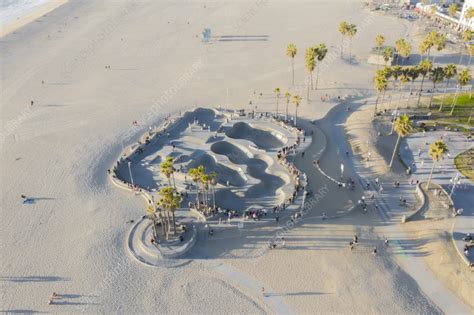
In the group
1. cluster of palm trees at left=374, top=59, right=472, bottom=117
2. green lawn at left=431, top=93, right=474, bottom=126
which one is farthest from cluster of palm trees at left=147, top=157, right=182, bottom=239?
green lawn at left=431, top=93, right=474, bottom=126

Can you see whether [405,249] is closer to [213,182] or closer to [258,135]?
[213,182]

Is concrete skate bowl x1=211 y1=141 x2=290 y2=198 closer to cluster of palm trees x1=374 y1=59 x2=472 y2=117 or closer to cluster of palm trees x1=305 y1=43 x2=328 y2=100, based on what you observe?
cluster of palm trees x1=305 y1=43 x2=328 y2=100

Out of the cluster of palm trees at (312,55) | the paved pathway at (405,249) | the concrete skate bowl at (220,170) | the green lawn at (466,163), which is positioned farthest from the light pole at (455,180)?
the cluster of palm trees at (312,55)

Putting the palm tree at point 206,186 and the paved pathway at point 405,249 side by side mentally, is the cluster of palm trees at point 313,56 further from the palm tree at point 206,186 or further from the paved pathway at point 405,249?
the palm tree at point 206,186

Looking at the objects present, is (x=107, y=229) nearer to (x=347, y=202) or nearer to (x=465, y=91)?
(x=347, y=202)

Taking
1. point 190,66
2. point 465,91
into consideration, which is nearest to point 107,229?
point 190,66

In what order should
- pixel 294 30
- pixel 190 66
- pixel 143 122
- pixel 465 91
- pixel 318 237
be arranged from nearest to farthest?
1. pixel 318 237
2. pixel 143 122
3. pixel 465 91
4. pixel 190 66
5. pixel 294 30

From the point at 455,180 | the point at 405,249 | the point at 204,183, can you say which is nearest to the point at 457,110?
the point at 455,180

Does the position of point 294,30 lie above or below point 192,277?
above
